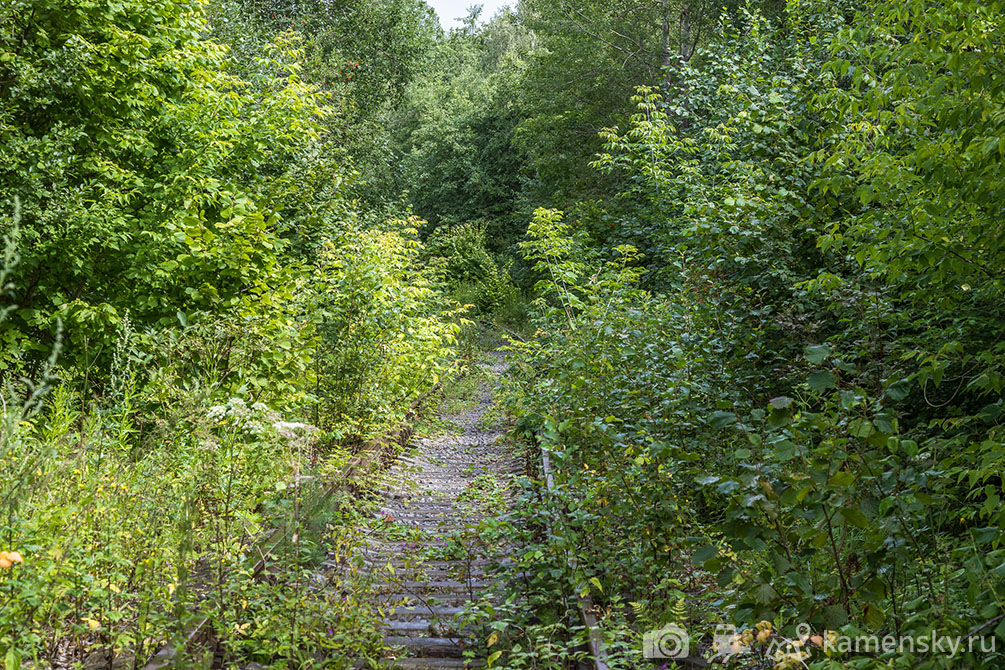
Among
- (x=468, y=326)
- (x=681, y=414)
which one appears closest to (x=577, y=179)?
(x=468, y=326)

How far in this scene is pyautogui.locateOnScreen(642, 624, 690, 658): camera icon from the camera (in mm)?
3932

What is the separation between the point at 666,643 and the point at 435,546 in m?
2.67

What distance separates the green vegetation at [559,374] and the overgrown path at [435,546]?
18cm

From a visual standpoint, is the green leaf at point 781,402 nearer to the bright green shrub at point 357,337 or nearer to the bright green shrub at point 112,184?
the bright green shrub at point 112,184

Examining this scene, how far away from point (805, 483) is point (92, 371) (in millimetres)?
6626

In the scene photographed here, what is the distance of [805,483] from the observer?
2.76 m

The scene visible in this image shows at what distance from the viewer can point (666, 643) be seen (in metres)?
4.00

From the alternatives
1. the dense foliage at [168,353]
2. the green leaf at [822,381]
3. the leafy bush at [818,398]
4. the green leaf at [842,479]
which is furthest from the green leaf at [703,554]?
the dense foliage at [168,353]

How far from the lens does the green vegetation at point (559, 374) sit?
327 cm

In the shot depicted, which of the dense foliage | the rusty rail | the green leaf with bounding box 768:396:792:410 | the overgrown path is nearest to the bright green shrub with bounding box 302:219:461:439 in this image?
the dense foliage

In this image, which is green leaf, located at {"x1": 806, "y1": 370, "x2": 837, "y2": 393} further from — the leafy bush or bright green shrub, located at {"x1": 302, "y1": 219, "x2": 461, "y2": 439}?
bright green shrub, located at {"x1": 302, "y1": 219, "x2": 461, "y2": 439}

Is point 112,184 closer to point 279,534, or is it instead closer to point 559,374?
point 279,534

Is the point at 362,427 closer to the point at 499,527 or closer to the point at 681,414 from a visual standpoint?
the point at 499,527

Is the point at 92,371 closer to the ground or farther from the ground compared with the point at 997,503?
farther from the ground
